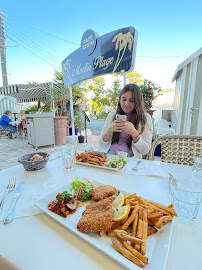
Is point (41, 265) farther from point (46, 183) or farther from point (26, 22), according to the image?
point (26, 22)

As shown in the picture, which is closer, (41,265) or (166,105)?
(41,265)

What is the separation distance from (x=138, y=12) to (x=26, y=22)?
27.1ft

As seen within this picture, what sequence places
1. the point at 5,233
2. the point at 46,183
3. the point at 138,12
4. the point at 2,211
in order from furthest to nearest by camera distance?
1. the point at 138,12
2. the point at 46,183
3. the point at 2,211
4. the point at 5,233

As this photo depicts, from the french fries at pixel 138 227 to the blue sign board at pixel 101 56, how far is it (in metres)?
2.54

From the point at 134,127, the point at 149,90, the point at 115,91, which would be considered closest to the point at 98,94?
the point at 115,91

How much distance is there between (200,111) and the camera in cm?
336

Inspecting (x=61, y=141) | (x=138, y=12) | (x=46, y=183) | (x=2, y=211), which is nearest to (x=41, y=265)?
(x=2, y=211)

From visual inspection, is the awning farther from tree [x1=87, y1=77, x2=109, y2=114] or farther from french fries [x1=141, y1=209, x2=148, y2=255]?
french fries [x1=141, y1=209, x2=148, y2=255]

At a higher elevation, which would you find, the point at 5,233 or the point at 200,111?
the point at 200,111

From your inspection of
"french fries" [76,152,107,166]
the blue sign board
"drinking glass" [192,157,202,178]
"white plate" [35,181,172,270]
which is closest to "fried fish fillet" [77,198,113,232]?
"white plate" [35,181,172,270]

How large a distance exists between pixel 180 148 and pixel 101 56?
272 cm

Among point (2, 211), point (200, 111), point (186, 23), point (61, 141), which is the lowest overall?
point (61, 141)

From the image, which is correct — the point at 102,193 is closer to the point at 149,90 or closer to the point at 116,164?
the point at 116,164

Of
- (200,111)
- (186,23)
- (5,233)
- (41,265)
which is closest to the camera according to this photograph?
(41,265)
